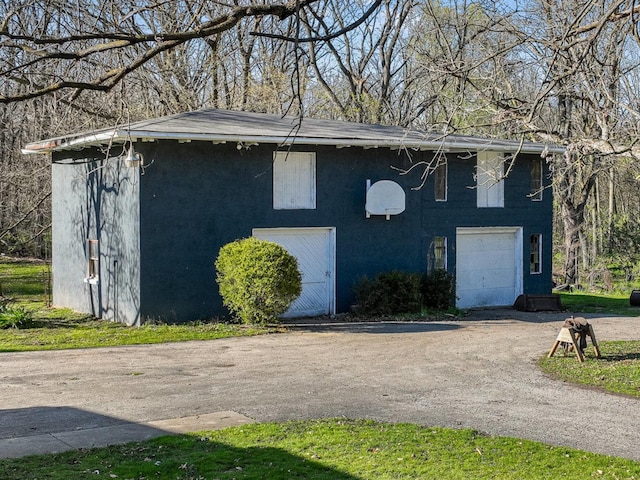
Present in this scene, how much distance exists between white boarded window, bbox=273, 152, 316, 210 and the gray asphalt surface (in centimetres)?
371

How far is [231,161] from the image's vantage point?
63.6 ft

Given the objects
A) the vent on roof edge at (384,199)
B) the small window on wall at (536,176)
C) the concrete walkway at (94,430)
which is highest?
the small window on wall at (536,176)

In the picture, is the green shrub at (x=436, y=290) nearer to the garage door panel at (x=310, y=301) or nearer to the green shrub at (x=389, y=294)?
the green shrub at (x=389, y=294)

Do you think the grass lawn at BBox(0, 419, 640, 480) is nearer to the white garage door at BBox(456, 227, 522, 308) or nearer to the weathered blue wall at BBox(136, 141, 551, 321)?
the weathered blue wall at BBox(136, 141, 551, 321)

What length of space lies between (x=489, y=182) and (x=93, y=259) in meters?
10.6

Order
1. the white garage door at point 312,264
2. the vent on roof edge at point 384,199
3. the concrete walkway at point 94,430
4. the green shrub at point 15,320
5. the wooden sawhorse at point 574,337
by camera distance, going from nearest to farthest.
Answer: the concrete walkway at point 94,430 < the wooden sawhorse at point 574,337 < the green shrub at point 15,320 < the white garage door at point 312,264 < the vent on roof edge at point 384,199

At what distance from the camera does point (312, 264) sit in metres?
20.8

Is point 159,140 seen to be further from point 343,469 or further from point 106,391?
point 343,469

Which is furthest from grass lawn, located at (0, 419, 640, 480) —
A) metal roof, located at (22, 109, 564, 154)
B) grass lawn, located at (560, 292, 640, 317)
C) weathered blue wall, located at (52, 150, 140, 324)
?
grass lawn, located at (560, 292, 640, 317)

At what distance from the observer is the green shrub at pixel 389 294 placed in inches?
808

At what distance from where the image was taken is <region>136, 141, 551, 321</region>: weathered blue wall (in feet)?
60.5

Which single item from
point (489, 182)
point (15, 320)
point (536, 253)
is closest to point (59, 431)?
point (15, 320)

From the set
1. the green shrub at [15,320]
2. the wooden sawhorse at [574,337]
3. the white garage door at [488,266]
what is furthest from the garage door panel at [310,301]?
the wooden sawhorse at [574,337]

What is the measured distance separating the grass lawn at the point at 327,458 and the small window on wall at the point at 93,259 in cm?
1176
